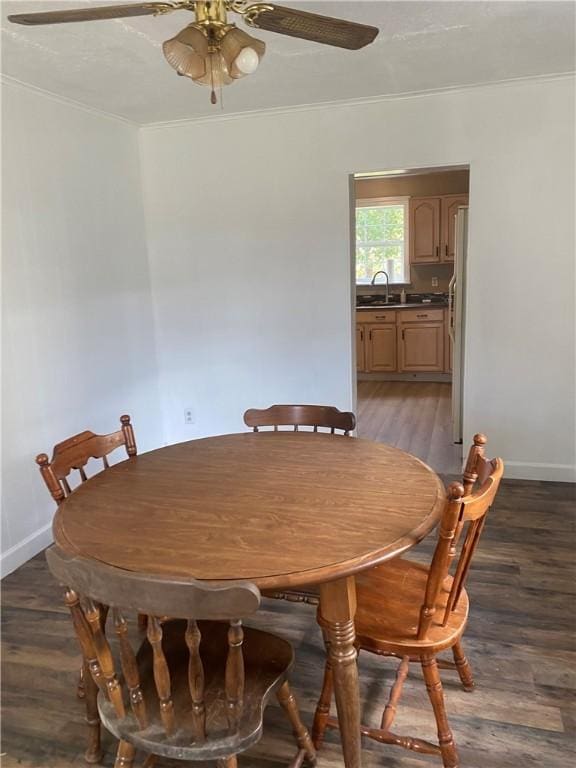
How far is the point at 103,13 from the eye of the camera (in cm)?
145

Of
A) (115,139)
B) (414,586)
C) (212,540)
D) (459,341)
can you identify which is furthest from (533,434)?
(115,139)

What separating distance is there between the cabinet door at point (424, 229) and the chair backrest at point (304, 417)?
4.64 m

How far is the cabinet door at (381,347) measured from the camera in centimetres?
666

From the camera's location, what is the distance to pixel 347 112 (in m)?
3.51

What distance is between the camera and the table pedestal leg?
4.60 ft

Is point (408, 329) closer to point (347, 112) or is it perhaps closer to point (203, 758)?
point (347, 112)

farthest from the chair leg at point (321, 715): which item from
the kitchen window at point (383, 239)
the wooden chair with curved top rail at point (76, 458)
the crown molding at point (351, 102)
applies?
the kitchen window at point (383, 239)

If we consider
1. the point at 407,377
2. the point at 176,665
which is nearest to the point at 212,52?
the point at 176,665

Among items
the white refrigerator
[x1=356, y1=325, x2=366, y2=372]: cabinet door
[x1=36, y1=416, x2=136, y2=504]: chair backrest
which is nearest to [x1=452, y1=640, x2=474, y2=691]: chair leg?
[x1=36, y1=416, x2=136, y2=504]: chair backrest

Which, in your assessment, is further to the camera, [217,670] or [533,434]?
[533,434]

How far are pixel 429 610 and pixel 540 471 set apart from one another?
8.20 feet

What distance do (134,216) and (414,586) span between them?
3170 millimetres

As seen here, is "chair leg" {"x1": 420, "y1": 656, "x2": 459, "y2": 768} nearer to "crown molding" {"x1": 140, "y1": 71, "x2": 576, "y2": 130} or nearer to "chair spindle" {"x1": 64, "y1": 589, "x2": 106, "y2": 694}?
"chair spindle" {"x1": 64, "y1": 589, "x2": 106, "y2": 694}

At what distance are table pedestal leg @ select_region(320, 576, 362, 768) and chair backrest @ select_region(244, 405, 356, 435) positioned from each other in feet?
3.58
